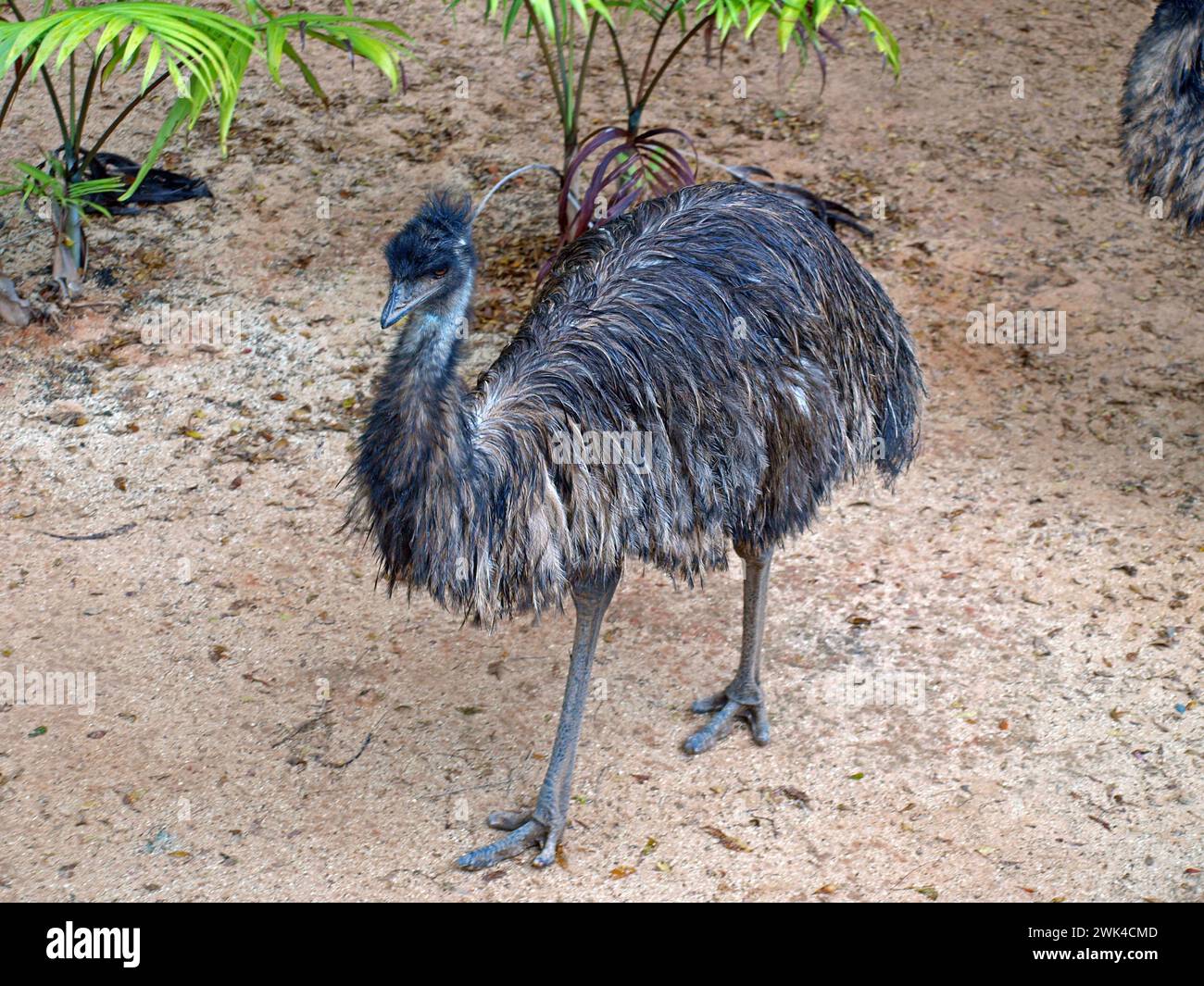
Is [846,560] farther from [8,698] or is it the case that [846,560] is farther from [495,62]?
[495,62]

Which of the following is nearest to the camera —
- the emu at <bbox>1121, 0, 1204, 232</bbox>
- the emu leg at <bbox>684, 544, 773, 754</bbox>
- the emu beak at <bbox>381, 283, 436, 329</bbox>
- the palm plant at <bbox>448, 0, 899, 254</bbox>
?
the emu beak at <bbox>381, 283, 436, 329</bbox>

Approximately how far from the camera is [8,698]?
4070mm

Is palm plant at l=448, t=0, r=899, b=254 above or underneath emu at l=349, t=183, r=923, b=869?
above

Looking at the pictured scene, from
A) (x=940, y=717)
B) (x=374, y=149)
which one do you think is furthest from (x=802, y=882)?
(x=374, y=149)

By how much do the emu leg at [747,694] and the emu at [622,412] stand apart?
18mm

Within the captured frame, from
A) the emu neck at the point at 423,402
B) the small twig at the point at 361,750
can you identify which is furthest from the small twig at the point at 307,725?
the emu neck at the point at 423,402

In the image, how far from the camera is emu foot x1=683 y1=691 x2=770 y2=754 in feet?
13.3

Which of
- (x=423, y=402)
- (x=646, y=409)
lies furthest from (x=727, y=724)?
(x=423, y=402)

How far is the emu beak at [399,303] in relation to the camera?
9.57ft

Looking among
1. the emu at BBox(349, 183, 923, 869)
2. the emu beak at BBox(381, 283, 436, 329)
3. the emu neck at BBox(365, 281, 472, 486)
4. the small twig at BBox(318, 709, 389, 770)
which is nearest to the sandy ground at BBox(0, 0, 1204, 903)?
the small twig at BBox(318, 709, 389, 770)

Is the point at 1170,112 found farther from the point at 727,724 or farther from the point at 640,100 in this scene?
the point at 727,724

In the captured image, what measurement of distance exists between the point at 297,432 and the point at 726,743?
87.4 inches

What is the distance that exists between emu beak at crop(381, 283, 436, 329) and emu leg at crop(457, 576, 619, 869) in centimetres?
94

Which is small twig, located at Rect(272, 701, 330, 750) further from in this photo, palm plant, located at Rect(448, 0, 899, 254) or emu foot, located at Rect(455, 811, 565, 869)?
palm plant, located at Rect(448, 0, 899, 254)
